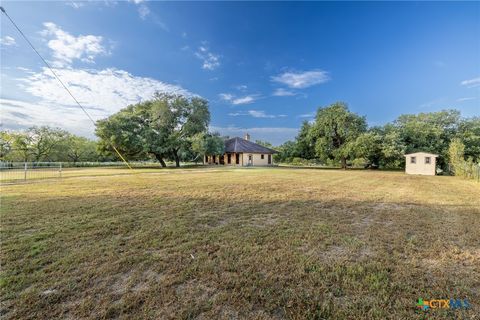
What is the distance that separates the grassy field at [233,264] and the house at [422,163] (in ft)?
60.7

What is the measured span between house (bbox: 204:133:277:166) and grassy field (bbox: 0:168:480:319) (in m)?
24.8

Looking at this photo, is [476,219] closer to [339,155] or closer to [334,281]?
[334,281]

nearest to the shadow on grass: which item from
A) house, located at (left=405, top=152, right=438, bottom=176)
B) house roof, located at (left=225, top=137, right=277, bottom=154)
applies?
house, located at (left=405, top=152, right=438, bottom=176)

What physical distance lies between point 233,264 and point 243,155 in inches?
1062

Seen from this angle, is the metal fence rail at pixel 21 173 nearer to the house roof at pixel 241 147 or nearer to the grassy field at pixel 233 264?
the grassy field at pixel 233 264

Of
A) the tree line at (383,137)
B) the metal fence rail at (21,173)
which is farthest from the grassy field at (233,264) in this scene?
the tree line at (383,137)

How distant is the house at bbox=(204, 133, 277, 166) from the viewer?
29.4 metres

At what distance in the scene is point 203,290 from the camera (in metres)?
1.89

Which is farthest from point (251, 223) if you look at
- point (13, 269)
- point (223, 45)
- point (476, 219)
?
point (223, 45)

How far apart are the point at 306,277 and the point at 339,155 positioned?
83.1ft

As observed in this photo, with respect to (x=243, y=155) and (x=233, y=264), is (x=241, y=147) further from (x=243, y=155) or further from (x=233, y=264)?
(x=233, y=264)

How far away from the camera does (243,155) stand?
29.3 meters

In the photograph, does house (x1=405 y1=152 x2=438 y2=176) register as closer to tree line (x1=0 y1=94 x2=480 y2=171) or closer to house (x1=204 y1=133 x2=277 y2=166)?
tree line (x1=0 y1=94 x2=480 y2=171)

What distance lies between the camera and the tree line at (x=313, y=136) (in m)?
22.2
